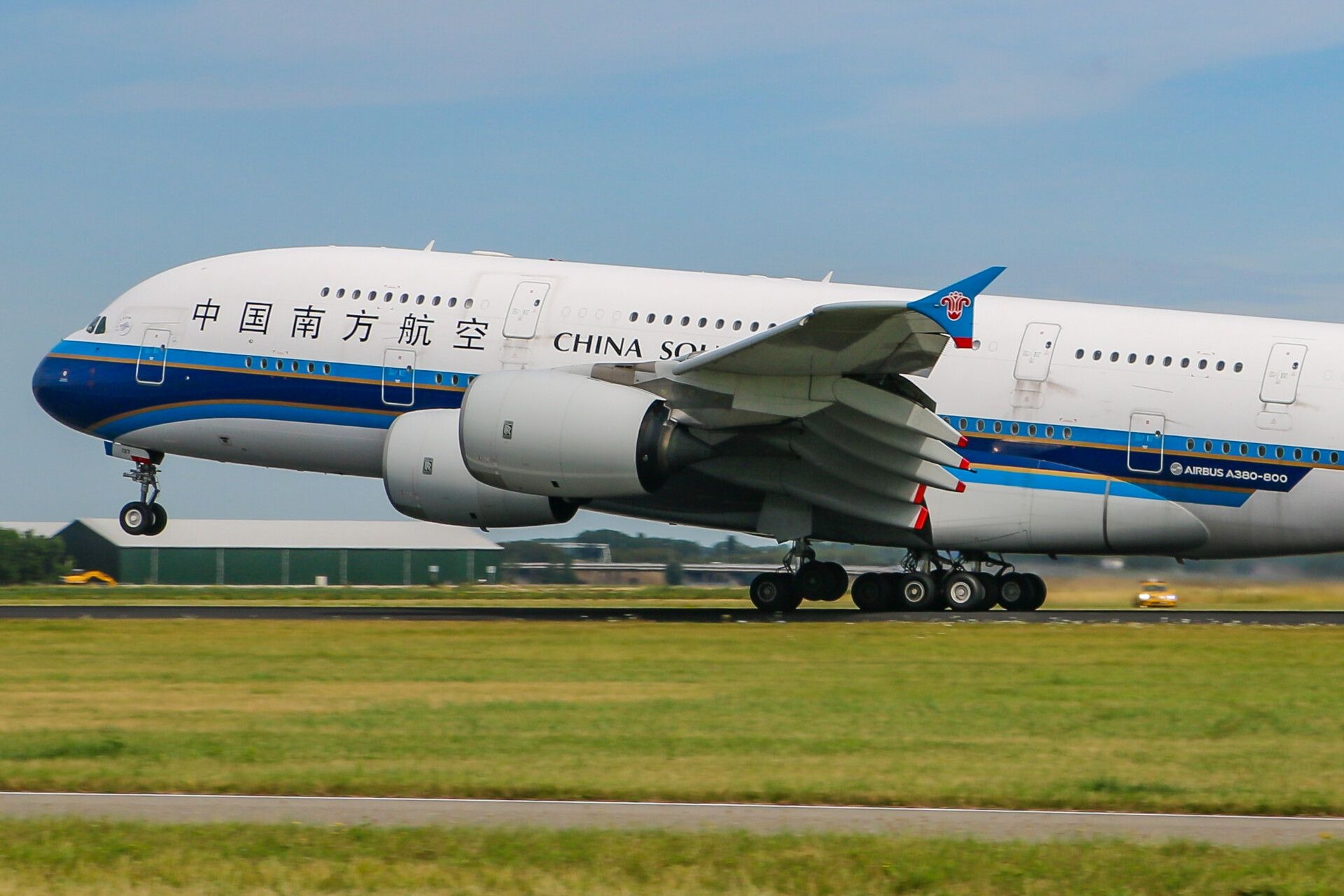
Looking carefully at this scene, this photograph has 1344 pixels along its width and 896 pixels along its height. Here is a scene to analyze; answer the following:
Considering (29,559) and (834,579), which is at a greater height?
(29,559)

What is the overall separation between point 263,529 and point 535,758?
60.0 meters

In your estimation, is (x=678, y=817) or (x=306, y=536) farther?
(x=306, y=536)

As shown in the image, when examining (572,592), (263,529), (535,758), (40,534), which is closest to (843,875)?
(535,758)

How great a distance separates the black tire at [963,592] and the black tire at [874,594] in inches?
37.1

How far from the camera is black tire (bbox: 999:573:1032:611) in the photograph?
28.5 m

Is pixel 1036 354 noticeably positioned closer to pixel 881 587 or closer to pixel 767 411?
pixel 881 587

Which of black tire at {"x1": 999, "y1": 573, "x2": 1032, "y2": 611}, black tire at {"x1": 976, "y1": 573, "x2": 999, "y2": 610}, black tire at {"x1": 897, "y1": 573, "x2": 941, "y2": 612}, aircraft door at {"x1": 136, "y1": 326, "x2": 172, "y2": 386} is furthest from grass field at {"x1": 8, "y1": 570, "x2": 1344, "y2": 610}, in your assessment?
aircraft door at {"x1": 136, "y1": 326, "x2": 172, "y2": 386}

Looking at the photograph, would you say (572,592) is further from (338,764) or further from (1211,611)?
(338,764)

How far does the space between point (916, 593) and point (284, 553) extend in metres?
44.9

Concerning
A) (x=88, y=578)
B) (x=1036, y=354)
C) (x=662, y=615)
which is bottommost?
(x=662, y=615)

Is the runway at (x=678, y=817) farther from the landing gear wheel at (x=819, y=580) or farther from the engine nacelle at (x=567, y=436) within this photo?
the landing gear wheel at (x=819, y=580)

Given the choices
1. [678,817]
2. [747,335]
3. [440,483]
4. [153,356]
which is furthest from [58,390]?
[678,817]

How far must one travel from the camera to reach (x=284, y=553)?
221 feet

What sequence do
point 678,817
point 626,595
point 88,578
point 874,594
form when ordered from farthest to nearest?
point 88,578 < point 626,595 < point 874,594 < point 678,817
